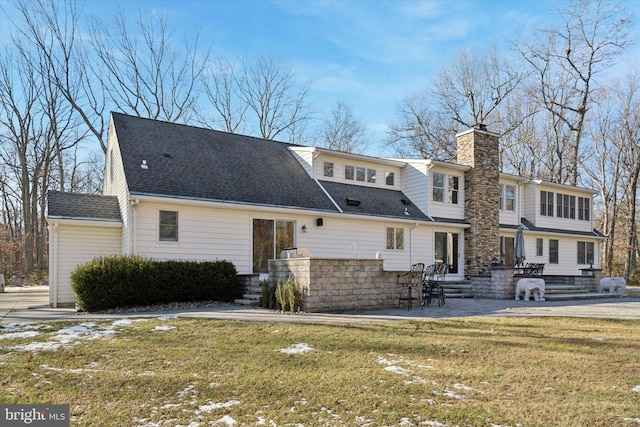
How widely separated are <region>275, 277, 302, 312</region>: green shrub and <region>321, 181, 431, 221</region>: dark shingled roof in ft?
18.6

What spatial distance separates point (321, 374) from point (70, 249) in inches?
393

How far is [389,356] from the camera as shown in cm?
545

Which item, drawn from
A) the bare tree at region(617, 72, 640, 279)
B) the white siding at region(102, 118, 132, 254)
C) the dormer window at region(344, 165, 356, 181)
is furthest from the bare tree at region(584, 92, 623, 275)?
the white siding at region(102, 118, 132, 254)

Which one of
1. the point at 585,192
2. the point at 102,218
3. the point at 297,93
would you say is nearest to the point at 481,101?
the point at 585,192

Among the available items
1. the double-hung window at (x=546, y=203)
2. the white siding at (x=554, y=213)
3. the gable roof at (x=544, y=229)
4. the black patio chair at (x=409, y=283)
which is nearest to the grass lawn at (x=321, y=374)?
the black patio chair at (x=409, y=283)

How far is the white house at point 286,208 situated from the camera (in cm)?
1198

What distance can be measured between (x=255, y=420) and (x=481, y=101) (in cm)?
3023

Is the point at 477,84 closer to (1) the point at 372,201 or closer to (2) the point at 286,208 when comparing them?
(1) the point at 372,201

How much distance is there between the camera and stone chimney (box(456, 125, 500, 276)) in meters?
17.4

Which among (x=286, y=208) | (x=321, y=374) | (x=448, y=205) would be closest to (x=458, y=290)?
(x=448, y=205)

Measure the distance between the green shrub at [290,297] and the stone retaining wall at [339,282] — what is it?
0.12 m

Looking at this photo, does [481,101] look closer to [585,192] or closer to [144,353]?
[585,192]

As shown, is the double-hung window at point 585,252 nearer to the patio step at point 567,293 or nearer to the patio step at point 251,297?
the patio step at point 567,293

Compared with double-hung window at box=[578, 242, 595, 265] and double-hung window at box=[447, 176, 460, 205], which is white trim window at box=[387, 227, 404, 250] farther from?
double-hung window at box=[578, 242, 595, 265]
